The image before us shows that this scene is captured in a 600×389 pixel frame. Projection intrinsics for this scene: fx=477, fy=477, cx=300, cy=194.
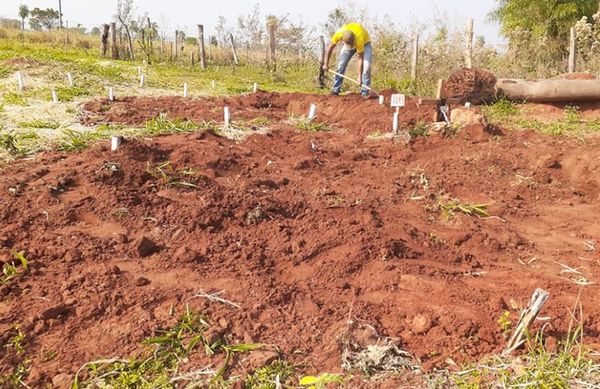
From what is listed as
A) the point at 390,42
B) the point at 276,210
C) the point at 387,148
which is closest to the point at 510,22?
the point at 390,42

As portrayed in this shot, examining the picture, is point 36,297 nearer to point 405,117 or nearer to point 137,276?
point 137,276

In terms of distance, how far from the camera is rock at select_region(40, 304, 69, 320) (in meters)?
2.51

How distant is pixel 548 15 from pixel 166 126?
14.7 meters

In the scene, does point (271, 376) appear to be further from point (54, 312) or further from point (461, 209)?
point (461, 209)

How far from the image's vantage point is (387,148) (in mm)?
6070

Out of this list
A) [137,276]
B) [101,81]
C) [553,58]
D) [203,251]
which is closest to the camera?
[137,276]

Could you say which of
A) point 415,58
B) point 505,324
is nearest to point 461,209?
point 505,324

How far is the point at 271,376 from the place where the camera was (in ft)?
7.38

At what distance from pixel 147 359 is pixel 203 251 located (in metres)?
1.05

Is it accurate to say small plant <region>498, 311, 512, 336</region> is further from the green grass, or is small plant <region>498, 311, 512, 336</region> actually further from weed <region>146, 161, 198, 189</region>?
weed <region>146, 161, 198, 189</region>

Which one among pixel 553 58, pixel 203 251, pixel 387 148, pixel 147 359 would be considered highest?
pixel 553 58

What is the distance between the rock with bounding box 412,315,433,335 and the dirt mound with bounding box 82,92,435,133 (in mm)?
4695

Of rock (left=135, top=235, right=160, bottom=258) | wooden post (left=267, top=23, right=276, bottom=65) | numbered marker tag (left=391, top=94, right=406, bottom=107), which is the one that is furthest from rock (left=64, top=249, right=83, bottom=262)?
wooden post (left=267, top=23, right=276, bottom=65)

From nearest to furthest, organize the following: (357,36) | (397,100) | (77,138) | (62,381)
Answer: (62,381), (77,138), (397,100), (357,36)
